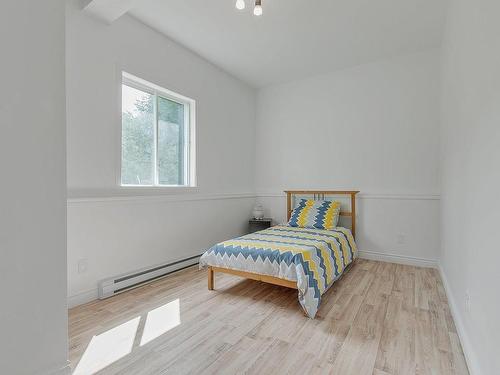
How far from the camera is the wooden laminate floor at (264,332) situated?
1404mm

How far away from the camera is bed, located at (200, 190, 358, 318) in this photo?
1.97 meters

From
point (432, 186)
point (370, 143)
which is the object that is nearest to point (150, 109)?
point (370, 143)

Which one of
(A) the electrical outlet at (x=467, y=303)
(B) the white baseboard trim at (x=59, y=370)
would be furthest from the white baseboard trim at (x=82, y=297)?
(A) the electrical outlet at (x=467, y=303)

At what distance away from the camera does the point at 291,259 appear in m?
2.06

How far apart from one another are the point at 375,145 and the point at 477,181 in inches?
86.5

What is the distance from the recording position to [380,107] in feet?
11.1

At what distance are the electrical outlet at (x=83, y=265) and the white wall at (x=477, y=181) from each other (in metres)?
2.58

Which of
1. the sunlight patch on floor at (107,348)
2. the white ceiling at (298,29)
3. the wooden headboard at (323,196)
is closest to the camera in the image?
the sunlight patch on floor at (107,348)

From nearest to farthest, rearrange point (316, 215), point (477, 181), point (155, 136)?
point (477, 181) < point (155, 136) < point (316, 215)

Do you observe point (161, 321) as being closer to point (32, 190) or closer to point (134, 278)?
point (134, 278)

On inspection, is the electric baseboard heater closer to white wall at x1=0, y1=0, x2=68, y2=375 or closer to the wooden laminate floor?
the wooden laminate floor

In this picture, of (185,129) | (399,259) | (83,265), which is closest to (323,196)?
(399,259)

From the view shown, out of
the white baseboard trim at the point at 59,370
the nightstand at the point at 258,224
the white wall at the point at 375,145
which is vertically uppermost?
the white wall at the point at 375,145

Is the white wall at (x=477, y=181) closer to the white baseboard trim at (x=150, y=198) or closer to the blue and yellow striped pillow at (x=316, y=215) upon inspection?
the blue and yellow striped pillow at (x=316, y=215)
